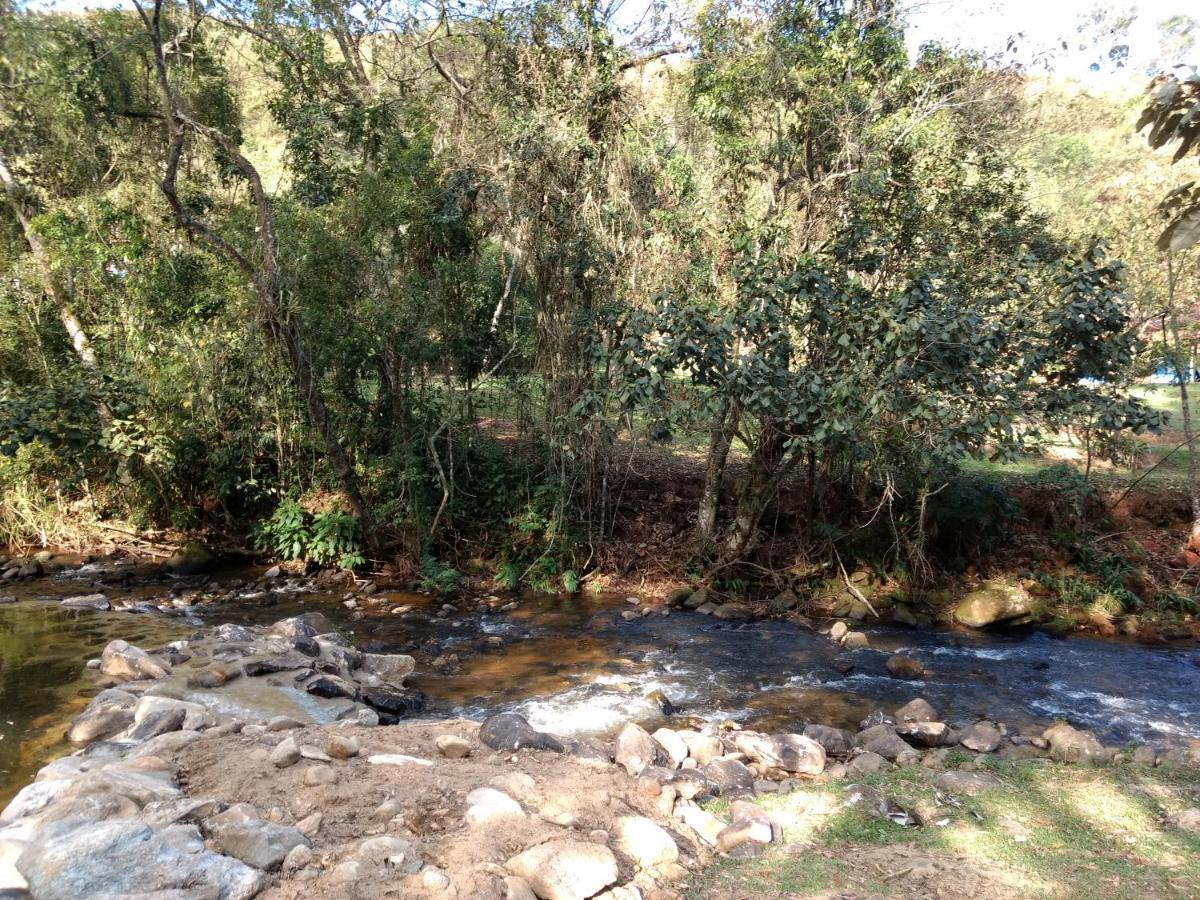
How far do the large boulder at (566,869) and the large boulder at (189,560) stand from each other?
32.3 ft

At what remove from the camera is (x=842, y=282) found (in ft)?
32.0

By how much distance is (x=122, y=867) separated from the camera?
3.62 m

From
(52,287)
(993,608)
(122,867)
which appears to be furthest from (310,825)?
(52,287)

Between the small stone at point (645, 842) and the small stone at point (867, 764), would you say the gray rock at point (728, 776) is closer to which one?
the small stone at point (867, 764)

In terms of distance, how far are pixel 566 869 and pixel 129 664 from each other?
17.3ft

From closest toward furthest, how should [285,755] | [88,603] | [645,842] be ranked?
[645,842]
[285,755]
[88,603]

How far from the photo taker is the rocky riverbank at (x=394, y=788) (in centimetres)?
374

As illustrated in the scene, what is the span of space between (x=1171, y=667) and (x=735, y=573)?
528 centimetres

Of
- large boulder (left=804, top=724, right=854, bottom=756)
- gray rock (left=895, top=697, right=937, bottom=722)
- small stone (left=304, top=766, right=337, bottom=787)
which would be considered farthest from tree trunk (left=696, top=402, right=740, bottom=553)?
small stone (left=304, top=766, right=337, bottom=787)

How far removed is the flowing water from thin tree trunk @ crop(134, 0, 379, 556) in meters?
1.98

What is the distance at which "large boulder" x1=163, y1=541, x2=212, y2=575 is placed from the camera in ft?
39.2

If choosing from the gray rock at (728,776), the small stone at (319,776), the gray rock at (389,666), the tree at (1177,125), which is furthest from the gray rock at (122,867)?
the tree at (1177,125)

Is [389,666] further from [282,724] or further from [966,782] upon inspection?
[966,782]

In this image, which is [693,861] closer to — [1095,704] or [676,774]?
[676,774]
